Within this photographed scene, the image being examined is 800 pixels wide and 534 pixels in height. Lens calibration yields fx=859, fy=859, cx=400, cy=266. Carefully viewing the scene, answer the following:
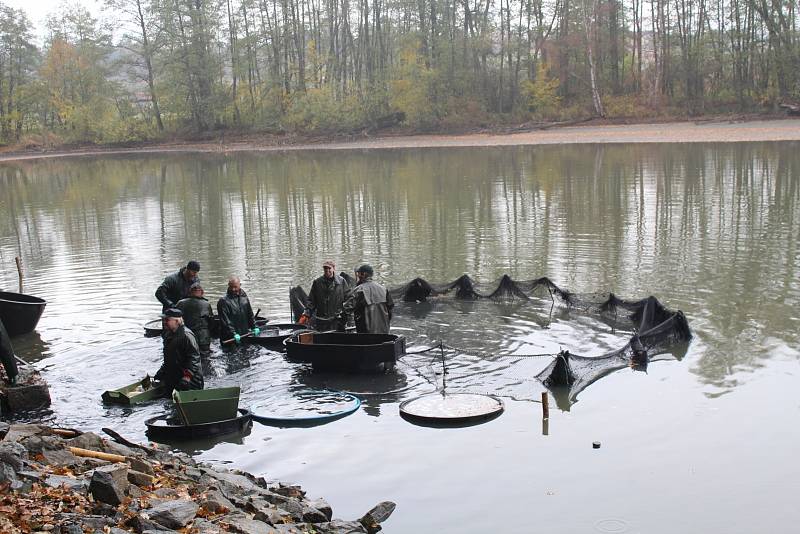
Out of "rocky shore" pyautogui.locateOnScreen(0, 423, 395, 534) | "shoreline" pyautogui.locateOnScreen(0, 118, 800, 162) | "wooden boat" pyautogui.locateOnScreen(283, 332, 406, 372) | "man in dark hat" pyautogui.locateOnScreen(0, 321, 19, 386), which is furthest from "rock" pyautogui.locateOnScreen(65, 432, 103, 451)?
"shoreline" pyautogui.locateOnScreen(0, 118, 800, 162)

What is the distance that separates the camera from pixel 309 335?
42.4 ft

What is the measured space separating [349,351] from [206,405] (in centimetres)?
257

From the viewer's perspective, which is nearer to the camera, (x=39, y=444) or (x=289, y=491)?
(x=39, y=444)

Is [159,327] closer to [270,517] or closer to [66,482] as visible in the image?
[66,482]

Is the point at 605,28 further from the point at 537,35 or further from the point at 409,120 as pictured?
the point at 409,120

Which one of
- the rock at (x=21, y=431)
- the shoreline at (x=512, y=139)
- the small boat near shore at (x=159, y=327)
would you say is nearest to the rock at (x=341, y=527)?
the rock at (x=21, y=431)

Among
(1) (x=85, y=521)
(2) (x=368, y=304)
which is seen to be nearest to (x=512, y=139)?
(2) (x=368, y=304)

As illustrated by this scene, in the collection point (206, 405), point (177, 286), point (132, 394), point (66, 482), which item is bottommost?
point (132, 394)

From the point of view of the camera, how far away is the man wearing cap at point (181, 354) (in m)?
11.0

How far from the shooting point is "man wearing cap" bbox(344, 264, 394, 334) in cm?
1287

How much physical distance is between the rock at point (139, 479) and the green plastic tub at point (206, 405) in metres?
2.43

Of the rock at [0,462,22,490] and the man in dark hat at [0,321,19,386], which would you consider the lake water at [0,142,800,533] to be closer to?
the man in dark hat at [0,321,19,386]

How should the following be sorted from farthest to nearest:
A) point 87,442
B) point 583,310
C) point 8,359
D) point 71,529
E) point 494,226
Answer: point 494,226 < point 583,310 < point 8,359 < point 87,442 < point 71,529

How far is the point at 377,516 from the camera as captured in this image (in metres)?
8.23
